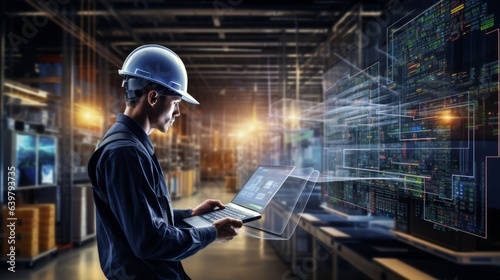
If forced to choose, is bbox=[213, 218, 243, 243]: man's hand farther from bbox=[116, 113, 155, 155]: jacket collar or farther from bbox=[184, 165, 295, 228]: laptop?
bbox=[116, 113, 155, 155]: jacket collar

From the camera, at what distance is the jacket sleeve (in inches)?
45.0

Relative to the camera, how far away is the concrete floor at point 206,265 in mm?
4060

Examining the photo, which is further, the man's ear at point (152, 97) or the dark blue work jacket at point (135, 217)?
the man's ear at point (152, 97)

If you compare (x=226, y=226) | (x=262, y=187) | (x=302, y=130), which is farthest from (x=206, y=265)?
(x=226, y=226)

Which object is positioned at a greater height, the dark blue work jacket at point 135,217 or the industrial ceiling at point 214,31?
the industrial ceiling at point 214,31

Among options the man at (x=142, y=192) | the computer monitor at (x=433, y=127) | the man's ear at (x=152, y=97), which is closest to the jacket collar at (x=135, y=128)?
the man at (x=142, y=192)

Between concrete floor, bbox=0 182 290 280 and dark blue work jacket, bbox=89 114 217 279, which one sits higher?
dark blue work jacket, bbox=89 114 217 279

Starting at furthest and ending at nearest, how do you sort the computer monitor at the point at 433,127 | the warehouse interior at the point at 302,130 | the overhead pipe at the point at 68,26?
the overhead pipe at the point at 68,26, the warehouse interior at the point at 302,130, the computer monitor at the point at 433,127

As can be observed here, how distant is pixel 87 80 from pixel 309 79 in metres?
4.16

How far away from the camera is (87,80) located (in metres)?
6.57

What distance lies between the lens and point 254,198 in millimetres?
1580

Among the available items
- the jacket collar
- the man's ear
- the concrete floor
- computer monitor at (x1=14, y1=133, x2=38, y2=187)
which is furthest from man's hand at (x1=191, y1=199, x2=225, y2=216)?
computer monitor at (x1=14, y1=133, x2=38, y2=187)

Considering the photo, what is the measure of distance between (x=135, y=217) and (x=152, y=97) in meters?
0.51

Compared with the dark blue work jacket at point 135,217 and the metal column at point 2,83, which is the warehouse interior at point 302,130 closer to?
the metal column at point 2,83
